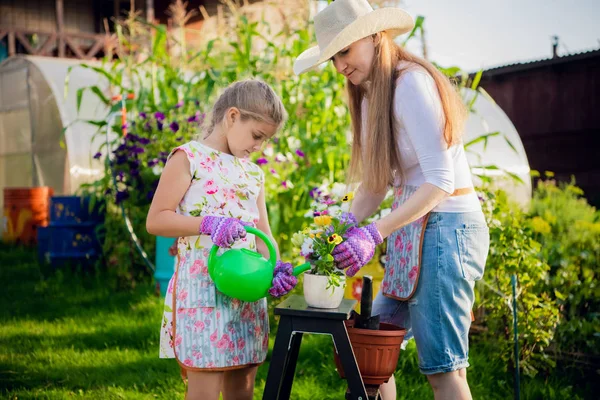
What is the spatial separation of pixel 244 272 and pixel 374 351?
0.42 meters

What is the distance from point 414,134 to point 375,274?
158cm

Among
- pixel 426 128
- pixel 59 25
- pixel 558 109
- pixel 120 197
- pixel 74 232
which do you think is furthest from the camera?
pixel 59 25

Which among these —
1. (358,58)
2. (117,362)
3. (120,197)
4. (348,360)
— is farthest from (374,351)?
(120,197)

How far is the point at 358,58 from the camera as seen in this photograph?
203 centimetres

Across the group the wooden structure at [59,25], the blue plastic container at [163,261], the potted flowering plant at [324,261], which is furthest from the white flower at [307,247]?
the wooden structure at [59,25]

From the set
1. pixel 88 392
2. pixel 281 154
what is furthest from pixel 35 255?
pixel 88 392

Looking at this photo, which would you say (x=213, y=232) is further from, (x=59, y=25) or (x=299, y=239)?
(x=59, y=25)

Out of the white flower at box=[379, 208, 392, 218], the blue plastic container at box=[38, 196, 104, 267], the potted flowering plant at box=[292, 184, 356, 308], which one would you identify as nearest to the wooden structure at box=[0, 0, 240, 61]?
the blue plastic container at box=[38, 196, 104, 267]

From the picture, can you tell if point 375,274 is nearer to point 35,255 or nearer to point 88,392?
point 88,392

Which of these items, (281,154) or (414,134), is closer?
(414,134)

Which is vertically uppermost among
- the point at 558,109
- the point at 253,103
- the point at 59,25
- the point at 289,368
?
the point at 59,25

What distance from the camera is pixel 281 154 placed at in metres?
4.42

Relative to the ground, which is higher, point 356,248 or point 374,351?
point 356,248

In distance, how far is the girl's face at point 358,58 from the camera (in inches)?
79.8
